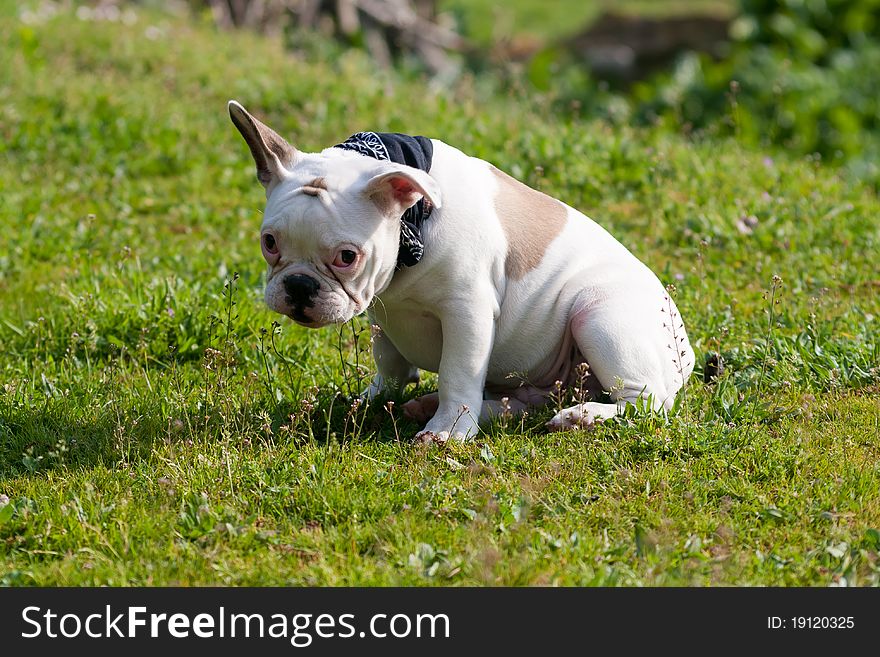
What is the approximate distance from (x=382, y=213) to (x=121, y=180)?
14.2ft

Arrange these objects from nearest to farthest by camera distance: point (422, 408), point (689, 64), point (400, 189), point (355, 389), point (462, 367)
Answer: point (400, 189)
point (462, 367)
point (422, 408)
point (355, 389)
point (689, 64)

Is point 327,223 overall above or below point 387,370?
above

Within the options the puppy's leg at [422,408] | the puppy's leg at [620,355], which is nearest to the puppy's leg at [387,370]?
the puppy's leg at [422,408]

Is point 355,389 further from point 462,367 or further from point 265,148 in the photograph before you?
point 265,148

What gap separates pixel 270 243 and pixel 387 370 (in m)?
1.23

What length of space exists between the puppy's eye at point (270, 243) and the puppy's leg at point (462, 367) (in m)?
0.75

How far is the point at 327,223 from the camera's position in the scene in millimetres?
4000

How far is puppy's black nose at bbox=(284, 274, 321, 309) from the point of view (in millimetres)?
4051

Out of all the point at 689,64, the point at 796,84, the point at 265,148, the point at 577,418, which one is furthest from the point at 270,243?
the point at 689,64

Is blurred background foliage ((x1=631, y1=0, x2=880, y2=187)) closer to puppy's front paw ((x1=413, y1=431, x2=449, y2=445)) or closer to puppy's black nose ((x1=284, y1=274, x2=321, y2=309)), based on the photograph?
puppy's front paw ((x1=413, y1=431, x2=449, y2=445))

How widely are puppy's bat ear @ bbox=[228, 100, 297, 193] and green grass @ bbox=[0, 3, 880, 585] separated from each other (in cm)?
81

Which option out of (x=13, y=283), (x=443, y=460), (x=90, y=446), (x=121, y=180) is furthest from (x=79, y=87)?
(x=443, y=460)
